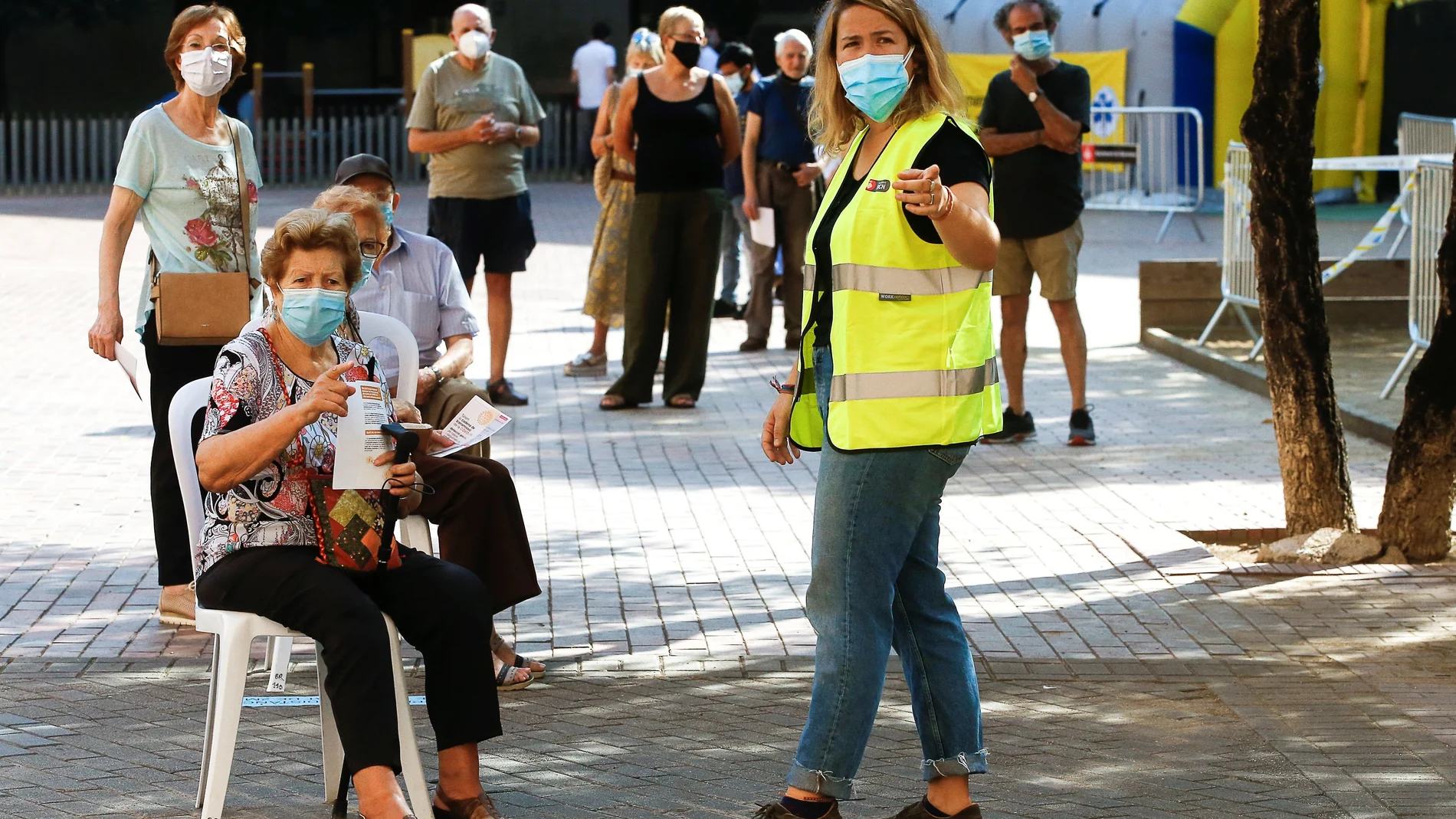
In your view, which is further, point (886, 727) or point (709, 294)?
point (709, 294)

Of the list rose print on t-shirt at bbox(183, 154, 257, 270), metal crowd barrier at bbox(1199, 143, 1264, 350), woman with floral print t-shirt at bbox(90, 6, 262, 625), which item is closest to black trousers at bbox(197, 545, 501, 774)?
woman with floral print t-shirt at bbox(90, 6, 262, 625)

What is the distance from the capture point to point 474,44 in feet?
32.3

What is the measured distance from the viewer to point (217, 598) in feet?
13.3

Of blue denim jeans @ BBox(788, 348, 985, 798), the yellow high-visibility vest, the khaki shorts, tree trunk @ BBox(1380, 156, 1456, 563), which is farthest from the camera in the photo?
the khaki shorts

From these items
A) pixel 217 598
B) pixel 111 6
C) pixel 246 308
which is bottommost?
pixel 217 598

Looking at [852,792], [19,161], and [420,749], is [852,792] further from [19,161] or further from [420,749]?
[19,161]

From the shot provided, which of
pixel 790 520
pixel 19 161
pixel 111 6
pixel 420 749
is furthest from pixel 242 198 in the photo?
pixel 111 6

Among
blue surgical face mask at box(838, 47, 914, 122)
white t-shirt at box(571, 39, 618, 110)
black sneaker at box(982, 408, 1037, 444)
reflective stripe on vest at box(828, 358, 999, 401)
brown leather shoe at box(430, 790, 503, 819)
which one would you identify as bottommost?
brown leather shoe at box(430, 790, 503, 819)

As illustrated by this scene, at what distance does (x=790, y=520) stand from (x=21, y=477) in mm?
3396

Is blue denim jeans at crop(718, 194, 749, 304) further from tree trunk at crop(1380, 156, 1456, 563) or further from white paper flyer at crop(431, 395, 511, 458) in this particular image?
white paper flyer at crop(431, 395, 511, 458)

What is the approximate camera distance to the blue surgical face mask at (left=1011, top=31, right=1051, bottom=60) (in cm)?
863

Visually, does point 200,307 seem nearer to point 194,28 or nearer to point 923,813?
point 194,28

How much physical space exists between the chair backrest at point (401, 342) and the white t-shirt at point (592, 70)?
2171cm

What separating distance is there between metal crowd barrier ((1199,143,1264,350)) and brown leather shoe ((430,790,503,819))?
28.2 feet
